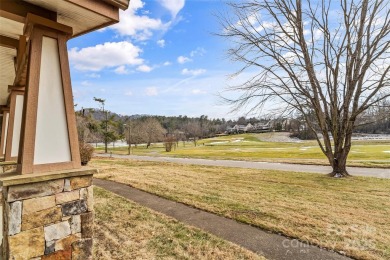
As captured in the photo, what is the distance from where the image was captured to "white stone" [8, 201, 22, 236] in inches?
85.4

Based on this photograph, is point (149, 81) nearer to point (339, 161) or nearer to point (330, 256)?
point (339, 161)

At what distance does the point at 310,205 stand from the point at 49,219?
5.79 meters

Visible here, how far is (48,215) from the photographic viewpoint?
2387mm

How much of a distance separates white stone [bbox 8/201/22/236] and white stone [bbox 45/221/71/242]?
25cm

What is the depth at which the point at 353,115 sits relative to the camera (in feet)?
33.8

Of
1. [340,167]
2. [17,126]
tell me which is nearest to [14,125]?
[17,126]

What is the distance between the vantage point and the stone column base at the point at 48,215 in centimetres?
219

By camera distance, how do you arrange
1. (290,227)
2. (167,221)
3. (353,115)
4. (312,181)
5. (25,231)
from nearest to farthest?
1. (25,231)
2. (290,227)
3. (167,221)
4. (312,181)
5. (353,115)

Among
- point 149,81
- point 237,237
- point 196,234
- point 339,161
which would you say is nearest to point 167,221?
point 196,234

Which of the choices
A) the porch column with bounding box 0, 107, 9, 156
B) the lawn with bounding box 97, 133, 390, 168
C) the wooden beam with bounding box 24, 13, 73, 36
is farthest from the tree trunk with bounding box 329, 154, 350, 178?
the porch column with bounding box 0, 107, 9, 156

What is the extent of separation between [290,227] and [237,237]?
1.13 metres
